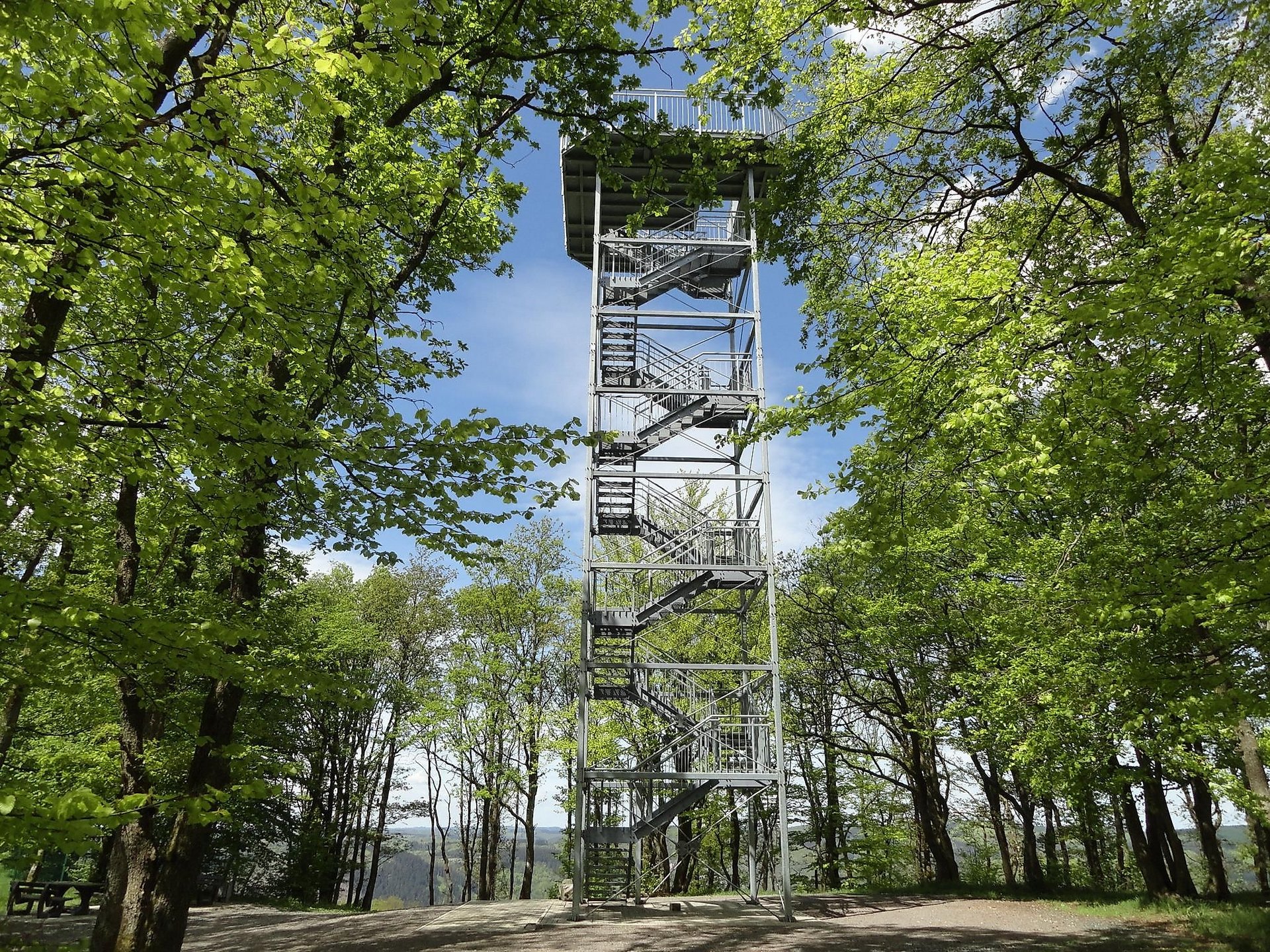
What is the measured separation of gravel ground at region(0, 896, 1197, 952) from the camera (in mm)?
10680

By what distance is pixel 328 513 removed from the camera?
676cm

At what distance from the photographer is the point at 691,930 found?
12.5 metres

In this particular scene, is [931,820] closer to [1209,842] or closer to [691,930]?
[1209,842]

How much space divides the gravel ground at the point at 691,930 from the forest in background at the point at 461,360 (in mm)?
2619

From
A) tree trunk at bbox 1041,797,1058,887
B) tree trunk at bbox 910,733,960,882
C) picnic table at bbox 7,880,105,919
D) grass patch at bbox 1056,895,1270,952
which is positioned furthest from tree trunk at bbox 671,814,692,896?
picnic table at bbox 7,880,105,919

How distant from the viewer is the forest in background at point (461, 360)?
4426 millimetres

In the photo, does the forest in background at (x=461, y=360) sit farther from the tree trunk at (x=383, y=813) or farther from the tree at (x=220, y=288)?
the tree trunk at (x=383, y=813)

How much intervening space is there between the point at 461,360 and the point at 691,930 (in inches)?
404

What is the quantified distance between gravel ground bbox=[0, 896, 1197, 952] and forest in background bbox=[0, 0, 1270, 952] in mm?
2619

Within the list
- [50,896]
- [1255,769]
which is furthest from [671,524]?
[50,896]

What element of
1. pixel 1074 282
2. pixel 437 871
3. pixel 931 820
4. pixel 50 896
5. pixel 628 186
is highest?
pixel 628 186

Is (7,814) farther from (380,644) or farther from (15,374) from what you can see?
(380,644)

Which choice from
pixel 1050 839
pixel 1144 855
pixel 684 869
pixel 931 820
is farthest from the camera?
pixel 684 869

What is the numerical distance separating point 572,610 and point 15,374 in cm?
2367
